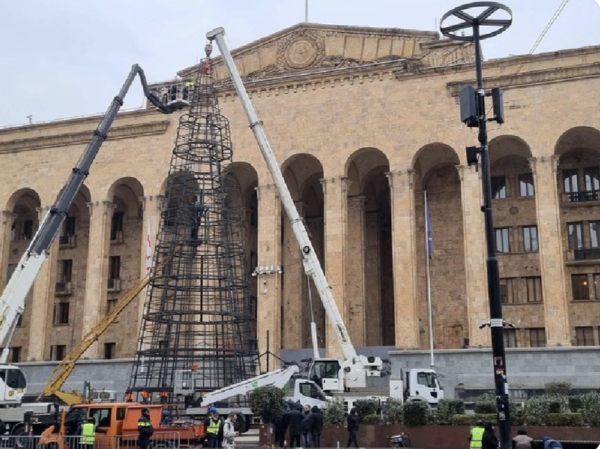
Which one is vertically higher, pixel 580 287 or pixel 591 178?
pixel 591 178

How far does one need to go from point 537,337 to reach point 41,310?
28031 millimetres

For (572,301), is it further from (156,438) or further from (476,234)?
(156,438)

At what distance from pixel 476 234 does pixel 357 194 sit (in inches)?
371

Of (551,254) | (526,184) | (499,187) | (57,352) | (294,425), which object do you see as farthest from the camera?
(57,352)

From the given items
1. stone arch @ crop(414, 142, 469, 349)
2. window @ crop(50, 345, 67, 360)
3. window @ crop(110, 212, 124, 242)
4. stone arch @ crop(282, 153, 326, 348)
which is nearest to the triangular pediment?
stone arch @ crop(414, 142, 469, 349)

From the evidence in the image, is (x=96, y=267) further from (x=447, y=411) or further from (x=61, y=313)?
(x=447, y=411)

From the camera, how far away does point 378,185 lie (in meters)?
44.7

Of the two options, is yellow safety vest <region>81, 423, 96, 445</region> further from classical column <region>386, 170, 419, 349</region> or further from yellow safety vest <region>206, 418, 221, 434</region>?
classical column <region>386, 170, 419, 349</region>

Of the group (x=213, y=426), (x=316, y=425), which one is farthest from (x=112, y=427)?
(x=316, y=425)

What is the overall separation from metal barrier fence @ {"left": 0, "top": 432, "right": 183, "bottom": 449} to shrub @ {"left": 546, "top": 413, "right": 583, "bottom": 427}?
419 inches

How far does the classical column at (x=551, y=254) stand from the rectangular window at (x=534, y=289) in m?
3.74

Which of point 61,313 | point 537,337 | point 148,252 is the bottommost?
point 537,337

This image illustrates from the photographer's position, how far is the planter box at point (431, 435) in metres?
19.3

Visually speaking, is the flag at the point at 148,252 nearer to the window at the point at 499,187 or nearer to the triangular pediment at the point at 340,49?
the triangular pediment at the point at 340,49
